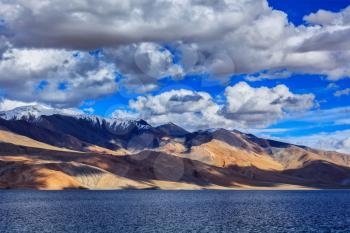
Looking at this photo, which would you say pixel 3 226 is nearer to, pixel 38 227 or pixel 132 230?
pixel 38 227

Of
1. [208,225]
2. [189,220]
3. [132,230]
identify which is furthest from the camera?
[189,220]

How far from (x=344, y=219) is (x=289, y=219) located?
39.2 feet

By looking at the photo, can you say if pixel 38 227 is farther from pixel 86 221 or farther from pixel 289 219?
pixel 289 219

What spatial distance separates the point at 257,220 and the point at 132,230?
105ft

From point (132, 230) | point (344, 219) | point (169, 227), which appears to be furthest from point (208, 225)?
point (344, 219)

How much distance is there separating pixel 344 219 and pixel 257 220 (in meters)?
19.8

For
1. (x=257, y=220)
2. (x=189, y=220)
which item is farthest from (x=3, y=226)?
(x=257, y=220)

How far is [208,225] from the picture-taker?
105 m

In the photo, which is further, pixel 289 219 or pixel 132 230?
pixel 289 219

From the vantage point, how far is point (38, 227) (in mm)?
98625

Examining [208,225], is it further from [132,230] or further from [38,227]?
[38,227]

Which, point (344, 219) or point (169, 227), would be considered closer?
point (169, 227)

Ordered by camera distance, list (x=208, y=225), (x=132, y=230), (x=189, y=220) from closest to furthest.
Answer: (x=132, y=230) < (x=208, y=225) < (x=189, y=220)

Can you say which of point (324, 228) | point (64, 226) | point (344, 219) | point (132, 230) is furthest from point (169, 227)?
point (344, 219)
